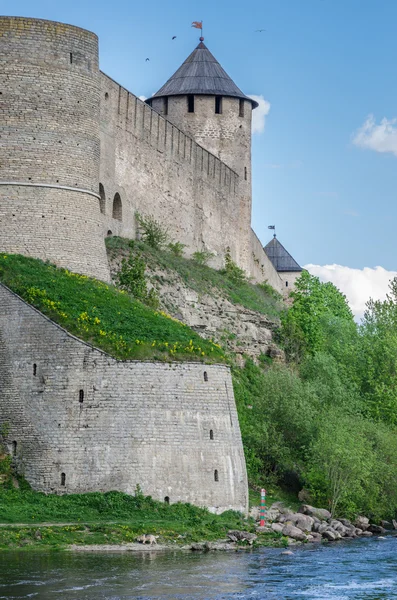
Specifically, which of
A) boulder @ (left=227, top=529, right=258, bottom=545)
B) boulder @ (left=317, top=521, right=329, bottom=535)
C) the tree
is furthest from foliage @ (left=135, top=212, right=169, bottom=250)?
boulder @ (left=227, top=529, right=258, bottom=545)

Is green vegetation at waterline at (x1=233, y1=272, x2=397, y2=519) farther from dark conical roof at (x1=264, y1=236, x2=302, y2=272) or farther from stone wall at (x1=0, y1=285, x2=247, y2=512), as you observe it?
dark conical roof at (x1=264, y1=236, x2=302, y2=272)

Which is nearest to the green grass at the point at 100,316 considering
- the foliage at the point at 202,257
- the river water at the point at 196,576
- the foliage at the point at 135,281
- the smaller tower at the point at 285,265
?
the foliage at the point at 135,281

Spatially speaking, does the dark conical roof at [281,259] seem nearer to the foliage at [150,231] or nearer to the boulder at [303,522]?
the foliage at [150,231]

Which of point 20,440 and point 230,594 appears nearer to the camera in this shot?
point 230,594

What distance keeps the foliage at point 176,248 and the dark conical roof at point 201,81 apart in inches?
435

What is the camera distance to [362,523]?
149 feet

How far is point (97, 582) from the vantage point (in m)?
31.2

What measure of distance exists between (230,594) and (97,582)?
3005 mm

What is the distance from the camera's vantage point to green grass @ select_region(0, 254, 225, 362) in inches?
1608

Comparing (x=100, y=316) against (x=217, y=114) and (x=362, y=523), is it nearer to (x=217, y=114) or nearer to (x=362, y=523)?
(x=362, y=523)

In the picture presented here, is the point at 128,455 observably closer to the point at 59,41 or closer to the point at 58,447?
the point at 58,447

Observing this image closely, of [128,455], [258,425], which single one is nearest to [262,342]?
[258,425]

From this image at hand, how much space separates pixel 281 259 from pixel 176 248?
31.6 m

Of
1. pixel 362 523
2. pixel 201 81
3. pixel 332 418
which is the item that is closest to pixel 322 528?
Answer: pixel 362 523
